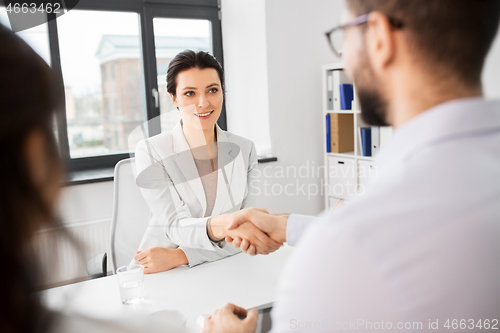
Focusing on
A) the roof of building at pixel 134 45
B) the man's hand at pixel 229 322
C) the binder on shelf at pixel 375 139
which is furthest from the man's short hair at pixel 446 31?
the roof of building at pixel 134 45

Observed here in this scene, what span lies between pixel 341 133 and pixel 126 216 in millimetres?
2056

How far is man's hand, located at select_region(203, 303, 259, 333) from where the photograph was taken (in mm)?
889

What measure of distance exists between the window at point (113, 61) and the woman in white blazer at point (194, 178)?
960mm

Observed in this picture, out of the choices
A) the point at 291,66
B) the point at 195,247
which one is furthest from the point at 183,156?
the point at 291,66

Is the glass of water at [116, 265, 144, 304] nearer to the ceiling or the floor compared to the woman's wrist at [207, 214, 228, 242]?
nearer to the floor

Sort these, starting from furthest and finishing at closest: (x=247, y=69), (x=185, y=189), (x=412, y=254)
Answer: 1. (x=247, y=69)
2. (x=185, y=189)
3. (x=412, y=254)

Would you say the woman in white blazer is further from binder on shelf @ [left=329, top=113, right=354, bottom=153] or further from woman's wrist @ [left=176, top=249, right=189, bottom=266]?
binder on shelf @ [left=329, top=113, right=354, bottom=153]

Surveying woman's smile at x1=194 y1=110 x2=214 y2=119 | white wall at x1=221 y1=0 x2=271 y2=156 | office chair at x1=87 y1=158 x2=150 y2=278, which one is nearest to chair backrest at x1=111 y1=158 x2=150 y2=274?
office chair at x1=87 y1=158 x2=150 y2=278

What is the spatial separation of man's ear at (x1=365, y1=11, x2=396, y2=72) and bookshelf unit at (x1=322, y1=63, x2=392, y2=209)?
2.46m

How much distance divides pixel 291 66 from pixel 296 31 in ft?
0.96

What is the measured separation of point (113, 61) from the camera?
305cm

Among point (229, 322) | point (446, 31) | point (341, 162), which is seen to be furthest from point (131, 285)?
point (341, 162)

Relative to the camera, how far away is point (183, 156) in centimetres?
183

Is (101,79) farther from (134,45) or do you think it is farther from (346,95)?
(346,95)
